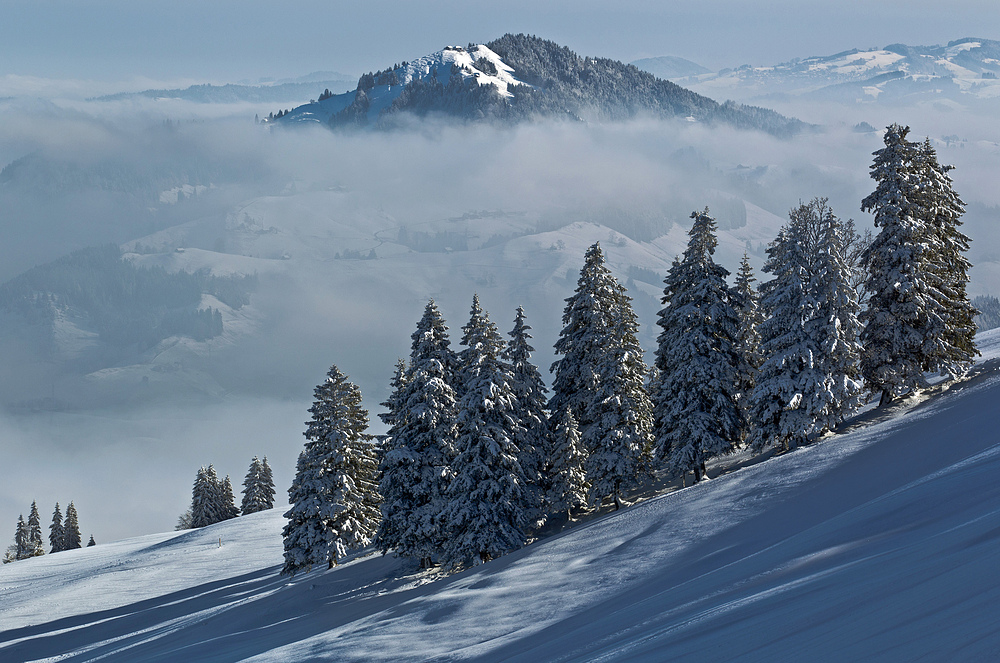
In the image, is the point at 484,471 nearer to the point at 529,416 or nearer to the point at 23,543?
the point at 529,416

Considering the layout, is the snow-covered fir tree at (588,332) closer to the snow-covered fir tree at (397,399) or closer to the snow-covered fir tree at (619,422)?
the snow-covered fir tree at (619,422)

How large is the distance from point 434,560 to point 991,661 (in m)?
29.3

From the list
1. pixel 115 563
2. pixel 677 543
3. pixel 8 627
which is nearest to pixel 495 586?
pixel 677 543

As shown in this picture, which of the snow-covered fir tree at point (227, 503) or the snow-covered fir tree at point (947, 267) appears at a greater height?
the snow-covered fir tree at point (947, 267)

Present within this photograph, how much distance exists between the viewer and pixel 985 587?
830 centimetres

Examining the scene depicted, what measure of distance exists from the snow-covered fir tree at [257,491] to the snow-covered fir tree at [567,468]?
55.6 m

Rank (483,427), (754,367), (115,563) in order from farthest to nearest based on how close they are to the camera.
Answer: (115,563), (754,367), (483,427)

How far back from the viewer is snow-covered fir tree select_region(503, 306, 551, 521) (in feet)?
114

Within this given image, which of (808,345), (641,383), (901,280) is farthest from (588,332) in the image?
(901,280)

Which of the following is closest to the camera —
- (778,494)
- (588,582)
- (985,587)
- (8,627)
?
(985,587)

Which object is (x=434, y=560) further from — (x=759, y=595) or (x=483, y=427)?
(x=759, y=595)

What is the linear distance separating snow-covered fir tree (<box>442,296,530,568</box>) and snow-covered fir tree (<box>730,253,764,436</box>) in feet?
35.5

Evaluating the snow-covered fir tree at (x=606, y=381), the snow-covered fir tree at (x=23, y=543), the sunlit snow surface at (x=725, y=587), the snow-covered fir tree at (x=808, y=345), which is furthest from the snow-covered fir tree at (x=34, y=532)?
the snow-covered fir tree at (x=808, y=345)

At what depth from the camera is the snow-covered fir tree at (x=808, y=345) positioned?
29672 millimetres
